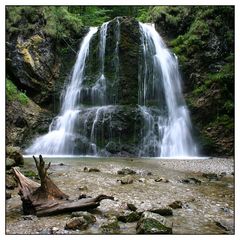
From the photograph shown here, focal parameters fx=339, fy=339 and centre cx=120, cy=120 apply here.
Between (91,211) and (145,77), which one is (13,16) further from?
(91,211)

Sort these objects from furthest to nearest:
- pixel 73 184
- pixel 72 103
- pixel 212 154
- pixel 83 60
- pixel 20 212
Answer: pixel 83 60 < pixel 72 103 < pixel 212 154 < pixel 73 184 < pixel 20 212

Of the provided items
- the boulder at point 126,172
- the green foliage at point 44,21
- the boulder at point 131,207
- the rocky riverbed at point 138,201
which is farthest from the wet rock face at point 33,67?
the boulder at point 131,207

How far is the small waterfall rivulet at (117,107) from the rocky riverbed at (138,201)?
512 centimetres

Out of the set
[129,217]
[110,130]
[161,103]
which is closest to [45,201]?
[129,217]

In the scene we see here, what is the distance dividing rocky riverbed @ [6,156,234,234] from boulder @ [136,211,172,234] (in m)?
0.09

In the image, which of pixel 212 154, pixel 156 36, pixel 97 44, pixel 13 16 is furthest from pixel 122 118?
pixel 13 16

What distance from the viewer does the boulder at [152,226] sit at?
4.23 m

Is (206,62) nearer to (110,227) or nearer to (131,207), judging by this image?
(131,207)

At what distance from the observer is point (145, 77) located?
1831 centimetres

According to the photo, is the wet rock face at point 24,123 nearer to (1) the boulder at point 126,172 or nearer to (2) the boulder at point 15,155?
(2) the boulder at point 15,155

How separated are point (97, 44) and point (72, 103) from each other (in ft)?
13.3

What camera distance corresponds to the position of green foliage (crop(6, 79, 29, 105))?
55.7ft

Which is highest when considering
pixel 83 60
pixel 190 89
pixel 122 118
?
pixel 83 60
